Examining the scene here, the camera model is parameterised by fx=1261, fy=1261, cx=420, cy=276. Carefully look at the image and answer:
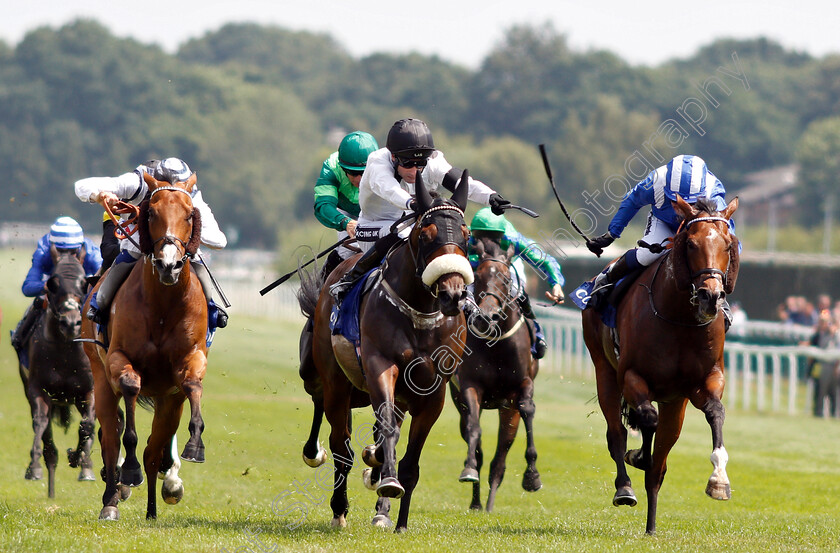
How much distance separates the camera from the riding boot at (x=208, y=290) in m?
8.58

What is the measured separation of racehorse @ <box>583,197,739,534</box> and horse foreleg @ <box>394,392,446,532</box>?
1267 mm

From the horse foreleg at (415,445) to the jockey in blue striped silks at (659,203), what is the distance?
177 centimetres

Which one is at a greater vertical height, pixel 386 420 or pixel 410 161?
pixel 410 161

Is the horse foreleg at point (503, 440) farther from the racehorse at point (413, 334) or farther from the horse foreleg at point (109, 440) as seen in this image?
the horse foreleg at point (109, 440)

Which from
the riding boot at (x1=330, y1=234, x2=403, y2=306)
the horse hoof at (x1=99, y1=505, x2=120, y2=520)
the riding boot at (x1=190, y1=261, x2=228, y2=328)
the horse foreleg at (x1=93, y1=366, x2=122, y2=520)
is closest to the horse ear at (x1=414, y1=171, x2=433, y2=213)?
the riding boot at (x1=330, y1=234, x2=403, y2=306)

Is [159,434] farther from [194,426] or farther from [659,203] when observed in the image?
[659,203]

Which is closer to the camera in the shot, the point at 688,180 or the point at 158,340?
the point at 158,340

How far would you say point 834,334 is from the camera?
64.2ft

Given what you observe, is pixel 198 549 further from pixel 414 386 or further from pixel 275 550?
pixel 414 386

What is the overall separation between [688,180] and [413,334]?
2186 millimetres

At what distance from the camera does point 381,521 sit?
26.7 ft

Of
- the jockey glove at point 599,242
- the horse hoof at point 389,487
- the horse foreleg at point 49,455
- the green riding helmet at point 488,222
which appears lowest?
the horse foreleg at point 49,455

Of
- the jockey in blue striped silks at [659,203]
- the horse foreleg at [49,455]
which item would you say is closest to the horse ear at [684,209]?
the jockey in blue striped silks at [659,203]

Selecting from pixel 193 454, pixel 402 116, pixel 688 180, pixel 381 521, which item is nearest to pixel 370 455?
pixel 381 521
